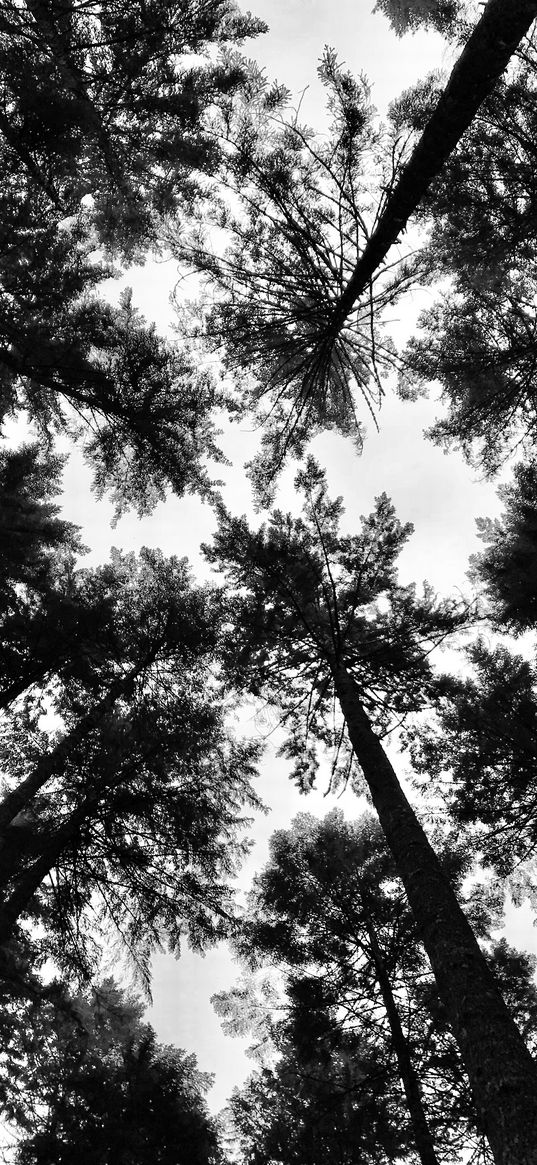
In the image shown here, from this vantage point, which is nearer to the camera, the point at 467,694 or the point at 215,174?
the point at 215,174

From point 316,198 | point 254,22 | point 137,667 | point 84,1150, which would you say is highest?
point 254,22

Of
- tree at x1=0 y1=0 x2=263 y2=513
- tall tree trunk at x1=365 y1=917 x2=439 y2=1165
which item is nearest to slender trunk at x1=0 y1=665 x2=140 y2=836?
tree at x1=0 y1=0 x2=263 y2=513

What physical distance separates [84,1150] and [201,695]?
5.14 m

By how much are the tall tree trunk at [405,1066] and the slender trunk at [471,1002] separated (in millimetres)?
3843

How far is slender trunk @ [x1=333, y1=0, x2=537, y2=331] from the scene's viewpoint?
383 centimetres

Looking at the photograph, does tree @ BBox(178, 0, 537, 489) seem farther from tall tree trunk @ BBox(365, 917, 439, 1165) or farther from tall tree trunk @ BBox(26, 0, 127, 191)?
tall tree trunk @ BBox(365, 917, 439, 1165)

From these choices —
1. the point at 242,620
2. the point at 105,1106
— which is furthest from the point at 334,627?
the point at 105,1106

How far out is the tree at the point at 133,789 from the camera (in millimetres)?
7168

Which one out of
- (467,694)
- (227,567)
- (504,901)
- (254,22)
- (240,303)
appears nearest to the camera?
(254,22)

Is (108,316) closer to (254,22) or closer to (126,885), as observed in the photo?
(254,22)

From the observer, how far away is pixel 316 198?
659cm

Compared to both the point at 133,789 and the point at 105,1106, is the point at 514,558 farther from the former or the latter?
the point at 105,1106

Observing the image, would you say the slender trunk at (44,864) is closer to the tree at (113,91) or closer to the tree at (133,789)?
the tree at (133,789)

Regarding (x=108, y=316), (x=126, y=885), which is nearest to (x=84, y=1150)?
(x=126, y=885)
